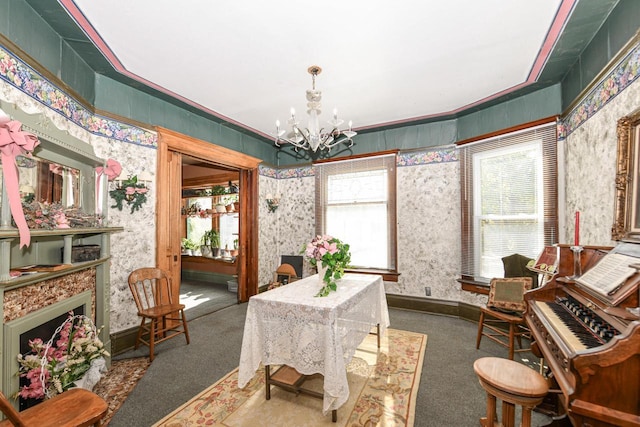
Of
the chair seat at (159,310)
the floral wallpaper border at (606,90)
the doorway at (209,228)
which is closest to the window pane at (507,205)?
the floral wallpaper border at (606,90)

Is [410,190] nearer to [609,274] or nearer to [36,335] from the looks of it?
[609,274]

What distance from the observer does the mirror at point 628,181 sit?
1.85 meters

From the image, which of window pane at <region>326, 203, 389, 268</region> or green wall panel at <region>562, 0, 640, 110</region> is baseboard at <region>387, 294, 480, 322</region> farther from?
green wall panel at <region>562, 0, 640, 110</region>

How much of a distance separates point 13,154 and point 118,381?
7.06ft

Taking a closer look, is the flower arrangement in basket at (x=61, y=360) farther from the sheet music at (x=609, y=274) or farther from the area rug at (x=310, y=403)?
the sheet music at (x=609, y=274)

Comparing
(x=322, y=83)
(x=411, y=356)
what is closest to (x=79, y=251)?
(x=322, y=83)

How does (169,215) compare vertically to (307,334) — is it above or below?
above

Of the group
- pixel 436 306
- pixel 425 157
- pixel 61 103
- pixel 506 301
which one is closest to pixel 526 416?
pixel 506 301

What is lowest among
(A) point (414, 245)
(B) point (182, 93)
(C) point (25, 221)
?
(A) point (414, 245)

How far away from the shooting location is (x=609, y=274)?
1642mm

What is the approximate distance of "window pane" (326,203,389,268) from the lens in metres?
4.88

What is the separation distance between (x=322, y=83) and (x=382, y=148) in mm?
2013

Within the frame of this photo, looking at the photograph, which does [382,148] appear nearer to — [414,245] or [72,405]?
[414,245]

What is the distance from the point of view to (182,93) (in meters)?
3.54
